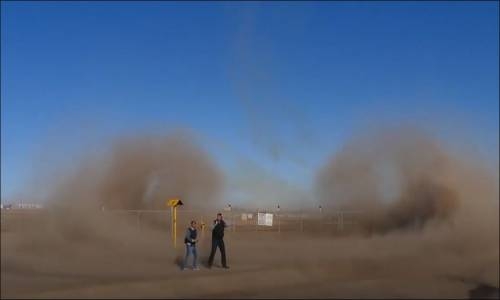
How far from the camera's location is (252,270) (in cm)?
1841

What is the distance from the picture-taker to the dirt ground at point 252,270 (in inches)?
572

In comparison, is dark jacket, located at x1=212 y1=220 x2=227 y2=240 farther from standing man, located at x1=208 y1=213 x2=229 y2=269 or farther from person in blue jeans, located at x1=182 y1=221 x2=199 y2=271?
person in blue jeans, located at x1=182 y1=221 x2=199 y2=271

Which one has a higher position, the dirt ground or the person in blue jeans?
the person in blue jeans

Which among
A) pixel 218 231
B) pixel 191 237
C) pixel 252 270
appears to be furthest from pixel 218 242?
pixel 252 270

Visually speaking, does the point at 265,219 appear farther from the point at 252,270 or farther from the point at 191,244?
the point at 252,270

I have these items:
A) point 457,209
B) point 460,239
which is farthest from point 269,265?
point 457,209

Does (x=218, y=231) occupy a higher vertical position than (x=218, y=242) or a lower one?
higher

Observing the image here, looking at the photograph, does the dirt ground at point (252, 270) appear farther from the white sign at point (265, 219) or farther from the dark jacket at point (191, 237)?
the white sign at point (265, 219)

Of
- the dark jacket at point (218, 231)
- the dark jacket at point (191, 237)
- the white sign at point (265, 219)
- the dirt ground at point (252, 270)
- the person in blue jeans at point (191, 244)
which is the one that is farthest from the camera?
the white sign at point (265, 219)

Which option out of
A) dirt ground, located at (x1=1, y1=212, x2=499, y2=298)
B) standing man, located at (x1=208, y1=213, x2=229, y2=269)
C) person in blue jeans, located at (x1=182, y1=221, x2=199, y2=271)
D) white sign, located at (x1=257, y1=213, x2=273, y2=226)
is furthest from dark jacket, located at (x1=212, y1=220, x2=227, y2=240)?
white sign, located at (x1=257, y1=213, x2=273, y2=226)

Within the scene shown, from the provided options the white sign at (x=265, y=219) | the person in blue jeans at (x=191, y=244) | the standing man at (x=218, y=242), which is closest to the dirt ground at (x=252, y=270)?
the standing man at (x=218, y=242)

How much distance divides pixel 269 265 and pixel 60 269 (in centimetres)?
661

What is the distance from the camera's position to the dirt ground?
14.5m

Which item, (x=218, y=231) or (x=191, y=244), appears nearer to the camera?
(x=191, y=244)
